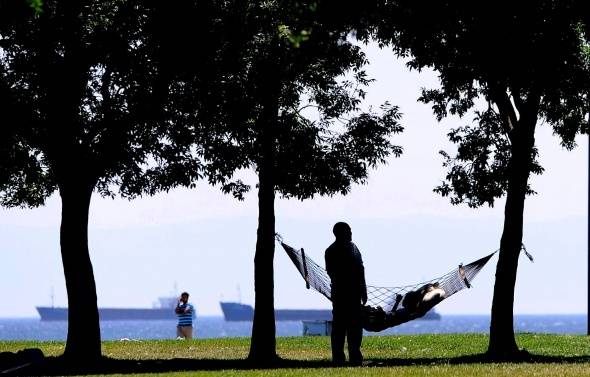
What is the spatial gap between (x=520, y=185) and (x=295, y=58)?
5277 mm

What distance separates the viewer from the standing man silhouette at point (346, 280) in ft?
63.0

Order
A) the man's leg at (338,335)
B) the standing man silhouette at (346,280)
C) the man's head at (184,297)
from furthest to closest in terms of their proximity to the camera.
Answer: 1. the man's head at (184,297)
2. the man's leg at (338,335)
3. the standing man silhouette at (346,280)

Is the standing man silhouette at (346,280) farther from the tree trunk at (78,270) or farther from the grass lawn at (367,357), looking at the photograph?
the tree trunk at (78,270)

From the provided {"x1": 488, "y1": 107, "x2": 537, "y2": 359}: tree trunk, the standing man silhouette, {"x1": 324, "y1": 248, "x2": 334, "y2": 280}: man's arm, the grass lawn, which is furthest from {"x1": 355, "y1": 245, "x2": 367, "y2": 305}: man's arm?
{"x1": 488, "y1": 107, "x2": 537, "y2": 359}: tree trunk

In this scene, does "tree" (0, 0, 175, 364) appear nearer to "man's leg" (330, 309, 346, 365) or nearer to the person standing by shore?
"man's leg" (330, 309, 346, 365)

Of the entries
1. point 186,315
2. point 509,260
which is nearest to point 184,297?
point 186,315

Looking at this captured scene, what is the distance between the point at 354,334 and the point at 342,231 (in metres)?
1.81

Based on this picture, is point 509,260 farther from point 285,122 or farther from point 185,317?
point 185,317

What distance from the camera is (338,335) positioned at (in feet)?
64.6

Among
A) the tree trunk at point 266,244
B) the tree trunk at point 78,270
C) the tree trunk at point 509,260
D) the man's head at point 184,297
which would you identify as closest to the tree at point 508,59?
the tree trunk at point 509,260

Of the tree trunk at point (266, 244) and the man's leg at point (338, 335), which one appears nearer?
the man's leg at point (338, 335)

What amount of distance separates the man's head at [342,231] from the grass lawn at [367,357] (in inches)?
85.7

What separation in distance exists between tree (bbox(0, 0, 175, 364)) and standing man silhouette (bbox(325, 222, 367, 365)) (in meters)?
5.26

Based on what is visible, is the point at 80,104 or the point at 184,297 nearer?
the point at 80,104
